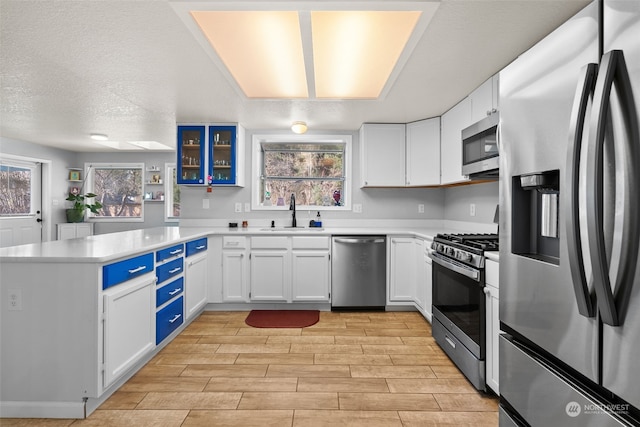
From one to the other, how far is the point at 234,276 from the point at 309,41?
255 centimetres

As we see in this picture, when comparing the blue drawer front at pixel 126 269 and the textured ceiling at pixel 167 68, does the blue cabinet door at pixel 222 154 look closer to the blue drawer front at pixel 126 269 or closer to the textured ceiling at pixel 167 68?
the textured ceiling at pixel 167 68

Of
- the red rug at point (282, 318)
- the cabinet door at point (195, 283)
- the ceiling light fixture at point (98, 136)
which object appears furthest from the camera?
the ceiling light fixture at point (98, 136)

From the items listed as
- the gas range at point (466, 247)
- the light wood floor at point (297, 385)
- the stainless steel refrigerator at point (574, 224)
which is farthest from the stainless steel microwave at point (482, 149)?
the light wood floor at point (297, 385)

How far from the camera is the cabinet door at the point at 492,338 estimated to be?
1.88 metres

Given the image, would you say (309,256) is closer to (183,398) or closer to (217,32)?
(183,398)

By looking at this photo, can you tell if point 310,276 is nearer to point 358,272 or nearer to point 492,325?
point 358,272

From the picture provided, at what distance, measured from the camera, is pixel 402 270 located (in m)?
3.57

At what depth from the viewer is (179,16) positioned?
172 centimetres

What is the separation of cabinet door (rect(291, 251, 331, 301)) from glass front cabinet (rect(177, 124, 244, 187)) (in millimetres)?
1270

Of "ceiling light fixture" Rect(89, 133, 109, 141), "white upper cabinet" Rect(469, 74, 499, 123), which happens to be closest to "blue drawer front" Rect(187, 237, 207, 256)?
"ceiling light fixture" Rect(89, 133, 109, 141)

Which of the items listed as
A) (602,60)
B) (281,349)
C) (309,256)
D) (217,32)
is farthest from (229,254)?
(602,60)

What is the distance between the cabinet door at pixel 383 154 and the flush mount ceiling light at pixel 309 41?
3.05 ft

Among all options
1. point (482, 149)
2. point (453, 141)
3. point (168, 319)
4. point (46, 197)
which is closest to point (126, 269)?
point (168, 319)

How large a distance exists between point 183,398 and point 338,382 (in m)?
0.97
